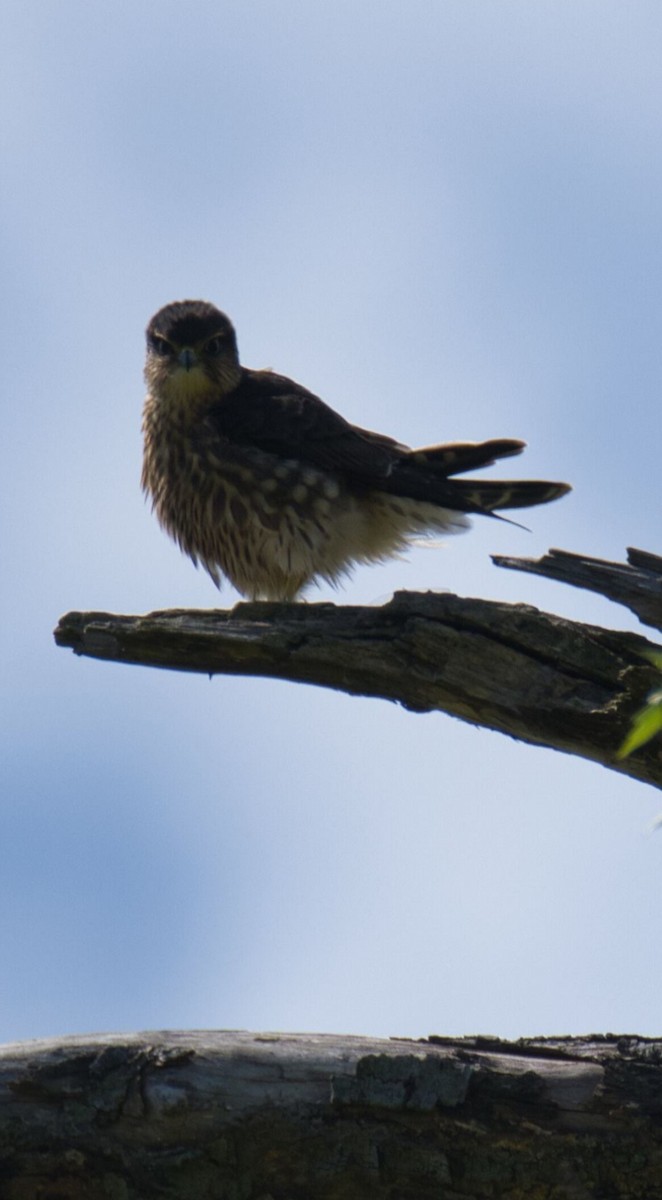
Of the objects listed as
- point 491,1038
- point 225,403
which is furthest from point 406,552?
point 491,1038

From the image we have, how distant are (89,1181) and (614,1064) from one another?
1.09 meters

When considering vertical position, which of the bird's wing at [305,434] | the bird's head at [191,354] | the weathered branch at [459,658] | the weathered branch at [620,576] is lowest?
the weathered branch at [459,658]

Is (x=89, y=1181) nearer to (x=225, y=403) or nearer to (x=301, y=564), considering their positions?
(x=301, y=564)

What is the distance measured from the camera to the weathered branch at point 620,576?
359cm

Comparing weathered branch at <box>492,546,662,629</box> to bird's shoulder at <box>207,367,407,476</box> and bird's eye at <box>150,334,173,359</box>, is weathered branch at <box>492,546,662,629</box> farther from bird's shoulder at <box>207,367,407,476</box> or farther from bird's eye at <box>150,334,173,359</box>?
bird's eye at <box>150,334,173,359</box>

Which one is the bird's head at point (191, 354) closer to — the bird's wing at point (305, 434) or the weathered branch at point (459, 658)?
the bird's wing at point (305, 434)

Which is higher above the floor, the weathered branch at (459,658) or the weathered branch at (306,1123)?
the weathered branch at (459,658)

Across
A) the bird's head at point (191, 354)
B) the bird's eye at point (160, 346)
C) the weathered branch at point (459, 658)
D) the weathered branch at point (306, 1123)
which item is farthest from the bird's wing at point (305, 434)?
the weathered branch at point (306, 1123)

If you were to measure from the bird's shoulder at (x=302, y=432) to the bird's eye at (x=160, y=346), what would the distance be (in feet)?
1.25

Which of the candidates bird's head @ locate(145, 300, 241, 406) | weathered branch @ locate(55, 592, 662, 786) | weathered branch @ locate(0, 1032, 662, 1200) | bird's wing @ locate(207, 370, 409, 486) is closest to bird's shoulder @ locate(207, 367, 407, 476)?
bird's wing @ locate(207, 370, 409, 486)

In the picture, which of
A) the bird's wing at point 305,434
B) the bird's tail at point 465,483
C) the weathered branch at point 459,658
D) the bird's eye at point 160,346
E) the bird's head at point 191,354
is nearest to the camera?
the weathered branch at point 459,658

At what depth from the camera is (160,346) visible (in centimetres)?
691

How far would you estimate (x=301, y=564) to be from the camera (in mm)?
6309

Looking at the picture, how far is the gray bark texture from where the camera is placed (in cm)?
356
